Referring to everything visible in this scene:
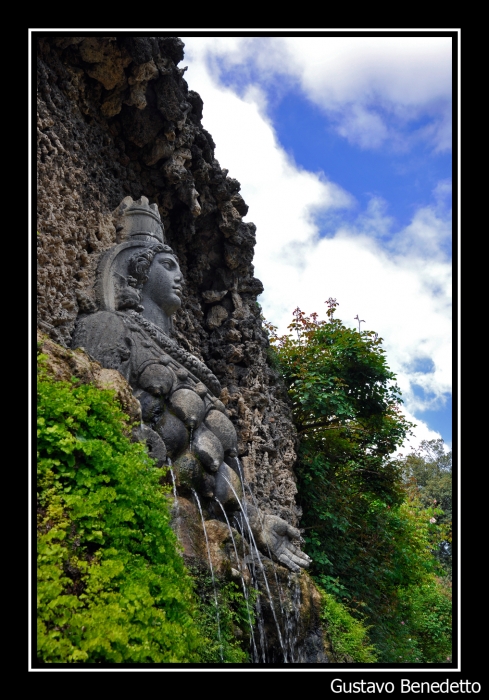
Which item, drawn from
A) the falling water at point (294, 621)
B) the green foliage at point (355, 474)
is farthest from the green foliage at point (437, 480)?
the falling water at point (294, 621)

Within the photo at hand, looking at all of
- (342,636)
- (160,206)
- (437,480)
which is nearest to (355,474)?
(342,636)

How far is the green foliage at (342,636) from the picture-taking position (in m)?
5.12

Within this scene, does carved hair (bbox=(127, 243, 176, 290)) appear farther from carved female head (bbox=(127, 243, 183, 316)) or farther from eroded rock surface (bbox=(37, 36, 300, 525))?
eroded rock surface (bbox=(37, 36, 300, 525))

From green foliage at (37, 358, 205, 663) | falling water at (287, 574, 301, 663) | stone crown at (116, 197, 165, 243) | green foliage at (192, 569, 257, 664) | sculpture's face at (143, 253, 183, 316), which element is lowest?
falling water at (287, 574, 301, 663)

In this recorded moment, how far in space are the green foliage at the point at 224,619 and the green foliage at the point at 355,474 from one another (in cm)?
391

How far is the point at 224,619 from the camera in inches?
140

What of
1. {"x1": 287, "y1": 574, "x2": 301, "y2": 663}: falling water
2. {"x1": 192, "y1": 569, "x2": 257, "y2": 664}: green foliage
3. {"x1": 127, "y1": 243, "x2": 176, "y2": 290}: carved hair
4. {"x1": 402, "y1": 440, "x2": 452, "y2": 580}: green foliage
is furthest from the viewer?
{"x1": 402, "y1": 440, "x2": 452, "y2": 580}: green foliage

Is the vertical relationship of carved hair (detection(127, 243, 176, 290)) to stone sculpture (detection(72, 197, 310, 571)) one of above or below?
above

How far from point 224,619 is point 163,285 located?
2.89 metres

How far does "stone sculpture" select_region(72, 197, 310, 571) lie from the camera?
13.6 feet

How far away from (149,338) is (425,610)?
7893 millimetres

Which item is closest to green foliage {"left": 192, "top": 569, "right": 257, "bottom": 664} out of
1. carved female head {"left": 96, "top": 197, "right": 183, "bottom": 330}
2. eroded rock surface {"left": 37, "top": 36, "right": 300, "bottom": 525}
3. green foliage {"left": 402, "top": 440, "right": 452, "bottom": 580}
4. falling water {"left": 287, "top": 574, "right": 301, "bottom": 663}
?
falling water {"left": 287, "top": 574, "right": 301, "bottom": 663}
